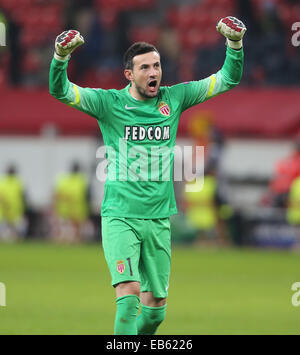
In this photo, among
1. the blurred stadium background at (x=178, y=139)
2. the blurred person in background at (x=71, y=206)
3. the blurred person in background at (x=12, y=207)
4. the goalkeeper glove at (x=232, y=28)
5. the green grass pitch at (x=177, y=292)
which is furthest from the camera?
the blurred person in background at (x=12, y=207)

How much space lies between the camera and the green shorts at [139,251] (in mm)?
7508

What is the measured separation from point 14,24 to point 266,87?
6815 millimetres

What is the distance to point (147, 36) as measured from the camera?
86.1 ft

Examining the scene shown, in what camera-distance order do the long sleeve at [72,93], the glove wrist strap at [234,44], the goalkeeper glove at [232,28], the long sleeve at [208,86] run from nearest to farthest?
the long sleeve at [72,93]
the goalkeeper glove at [232,28]
the glove wrist strap at [234,44]
the long sleeve at [208,86]

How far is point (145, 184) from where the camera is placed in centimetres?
775

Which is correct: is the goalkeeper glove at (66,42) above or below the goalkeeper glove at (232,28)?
below

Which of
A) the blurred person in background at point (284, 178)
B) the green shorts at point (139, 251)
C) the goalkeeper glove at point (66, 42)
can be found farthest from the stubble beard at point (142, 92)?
the blurred person in background at point (284, 178)

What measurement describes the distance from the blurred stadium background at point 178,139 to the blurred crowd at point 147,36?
0.03m

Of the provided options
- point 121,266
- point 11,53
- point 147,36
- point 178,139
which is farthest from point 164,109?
point 147,36

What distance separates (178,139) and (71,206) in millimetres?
2903

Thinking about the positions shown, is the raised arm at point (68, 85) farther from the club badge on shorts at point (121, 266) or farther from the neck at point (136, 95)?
the club badge on shorts at point (121, 266)

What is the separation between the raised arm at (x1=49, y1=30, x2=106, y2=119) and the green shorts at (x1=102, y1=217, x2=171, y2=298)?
872mm

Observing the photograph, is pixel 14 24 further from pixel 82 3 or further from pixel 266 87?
pixel 266 87
